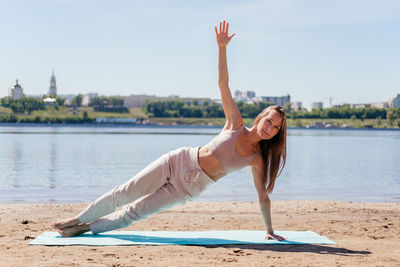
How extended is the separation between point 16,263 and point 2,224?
2814mm

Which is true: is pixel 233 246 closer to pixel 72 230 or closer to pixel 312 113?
pixel 72 230

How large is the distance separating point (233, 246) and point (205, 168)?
93 centimetres

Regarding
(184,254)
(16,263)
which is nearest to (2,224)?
(16,263)

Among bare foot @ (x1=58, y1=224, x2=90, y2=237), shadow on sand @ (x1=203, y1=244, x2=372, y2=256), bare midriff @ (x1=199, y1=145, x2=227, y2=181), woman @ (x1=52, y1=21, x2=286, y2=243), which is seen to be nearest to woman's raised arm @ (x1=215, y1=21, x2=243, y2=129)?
woman @ (x1=52, y1=21, x2=286, y2=243)

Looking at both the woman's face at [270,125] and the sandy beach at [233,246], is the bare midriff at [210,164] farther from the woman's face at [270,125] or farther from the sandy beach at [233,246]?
the sandy beach at [233,246]

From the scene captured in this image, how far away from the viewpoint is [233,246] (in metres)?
6.05

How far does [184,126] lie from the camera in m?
180

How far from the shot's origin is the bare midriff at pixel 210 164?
19.6 ft

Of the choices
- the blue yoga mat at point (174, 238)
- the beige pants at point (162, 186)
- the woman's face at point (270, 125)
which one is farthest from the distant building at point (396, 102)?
the beige pants at point (162, 186)

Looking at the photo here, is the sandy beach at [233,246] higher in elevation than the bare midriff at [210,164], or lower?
lower

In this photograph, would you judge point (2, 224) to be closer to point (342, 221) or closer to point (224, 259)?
point (224, 259)

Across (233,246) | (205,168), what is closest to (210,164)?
(205,168)

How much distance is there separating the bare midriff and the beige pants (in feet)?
0.16

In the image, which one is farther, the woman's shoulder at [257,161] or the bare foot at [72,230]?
the bare foot at [72,230]
